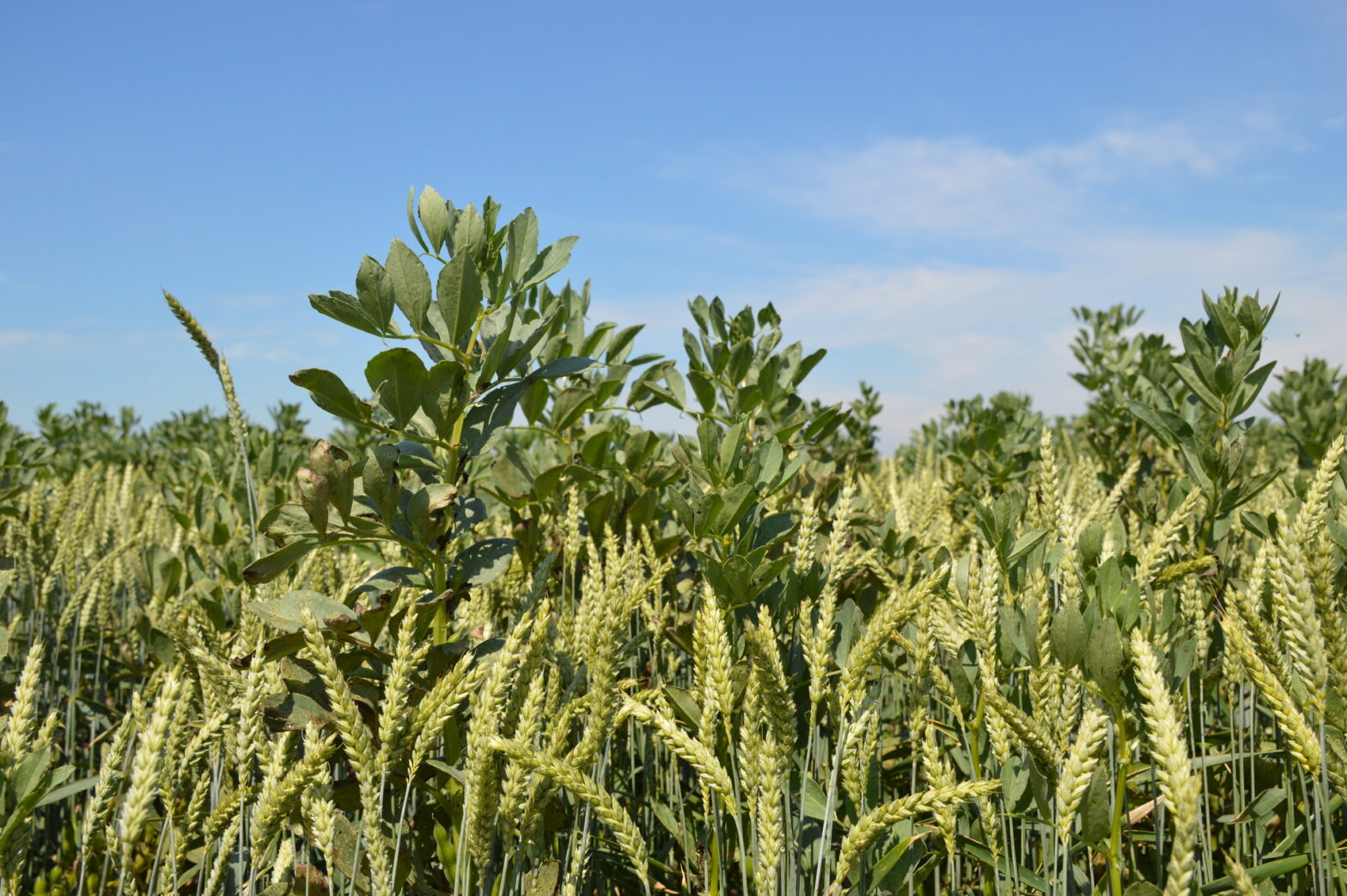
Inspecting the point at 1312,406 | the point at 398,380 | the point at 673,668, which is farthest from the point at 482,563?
the point at 1312,406

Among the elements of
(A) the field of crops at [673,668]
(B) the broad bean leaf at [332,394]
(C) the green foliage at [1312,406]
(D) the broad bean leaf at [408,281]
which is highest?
(C) the green foliage at [1312,406]

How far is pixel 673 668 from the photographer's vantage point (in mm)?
1775

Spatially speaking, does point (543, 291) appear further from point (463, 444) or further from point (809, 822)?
point (809, 822)

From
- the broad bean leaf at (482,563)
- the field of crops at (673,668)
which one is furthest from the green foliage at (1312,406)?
the broad bean leaf at (482,563)

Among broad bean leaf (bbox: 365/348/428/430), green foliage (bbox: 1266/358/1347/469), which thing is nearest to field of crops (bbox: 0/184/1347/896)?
broad bean leaf (bbox: 365/348/428/430)

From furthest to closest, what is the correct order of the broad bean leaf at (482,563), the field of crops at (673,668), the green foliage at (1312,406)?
the green foliage at (1312,406), the broad bean leaf at (482,563), the field of crops at (673,668)

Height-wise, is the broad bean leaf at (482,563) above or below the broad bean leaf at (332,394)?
below

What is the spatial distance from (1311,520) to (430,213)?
121cm

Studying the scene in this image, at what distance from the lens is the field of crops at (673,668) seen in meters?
0.90

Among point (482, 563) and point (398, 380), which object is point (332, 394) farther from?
point (482, 563)

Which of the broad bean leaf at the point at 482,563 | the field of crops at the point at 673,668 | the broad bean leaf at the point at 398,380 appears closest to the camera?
the field of crops at the point at 673,668

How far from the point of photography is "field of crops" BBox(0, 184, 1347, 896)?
35.3 inches

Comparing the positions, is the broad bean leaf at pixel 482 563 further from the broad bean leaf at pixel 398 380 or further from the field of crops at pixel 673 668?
the broad bean leaf at pixel 398 380

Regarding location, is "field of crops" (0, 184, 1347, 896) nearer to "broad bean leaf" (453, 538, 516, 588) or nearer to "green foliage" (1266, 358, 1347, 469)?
"broad bean leaf" (453, 538, 516, 588)
